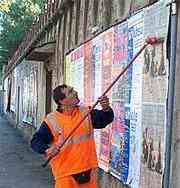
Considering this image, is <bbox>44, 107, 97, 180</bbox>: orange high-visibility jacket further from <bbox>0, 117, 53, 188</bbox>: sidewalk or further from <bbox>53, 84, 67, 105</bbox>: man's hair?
<bbox>0, 117, 53, 188</bbox>: sidewalk

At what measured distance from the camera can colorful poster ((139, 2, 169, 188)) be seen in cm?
639

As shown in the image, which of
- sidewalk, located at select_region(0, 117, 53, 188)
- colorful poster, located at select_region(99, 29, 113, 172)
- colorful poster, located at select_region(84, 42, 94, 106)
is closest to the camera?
colorful poster, located at select_region(99, 29, 113, 172)

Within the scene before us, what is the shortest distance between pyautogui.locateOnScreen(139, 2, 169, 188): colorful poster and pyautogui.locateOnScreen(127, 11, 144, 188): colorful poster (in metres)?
0.17

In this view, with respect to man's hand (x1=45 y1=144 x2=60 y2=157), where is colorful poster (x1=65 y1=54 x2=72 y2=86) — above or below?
above

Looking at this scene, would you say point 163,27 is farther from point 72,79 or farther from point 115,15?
point 72,79

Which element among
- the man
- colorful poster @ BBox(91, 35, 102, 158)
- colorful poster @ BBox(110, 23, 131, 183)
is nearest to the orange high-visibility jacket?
the man

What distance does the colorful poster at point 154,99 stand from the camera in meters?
6.39

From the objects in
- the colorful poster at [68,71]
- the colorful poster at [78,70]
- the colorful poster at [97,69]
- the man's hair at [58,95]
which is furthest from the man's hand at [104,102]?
the colorful poster at [68,71]

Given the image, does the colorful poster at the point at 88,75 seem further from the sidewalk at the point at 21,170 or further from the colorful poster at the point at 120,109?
the sidewalk at the point at 21,170

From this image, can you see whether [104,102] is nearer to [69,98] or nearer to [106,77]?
[69,98]

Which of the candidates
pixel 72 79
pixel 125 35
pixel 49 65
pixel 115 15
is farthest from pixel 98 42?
pixel 49 65

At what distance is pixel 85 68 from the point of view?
11.0m

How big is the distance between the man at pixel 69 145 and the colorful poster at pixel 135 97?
919 mm

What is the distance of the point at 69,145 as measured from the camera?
6449 millimetres
